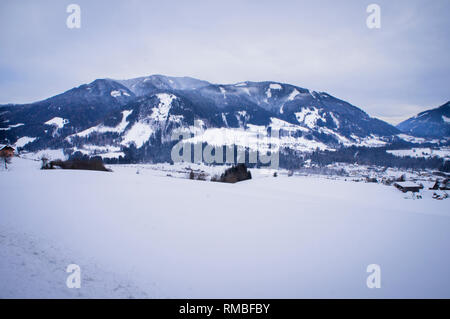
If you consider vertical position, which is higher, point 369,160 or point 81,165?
point 369,160

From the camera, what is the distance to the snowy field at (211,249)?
6.46 metres

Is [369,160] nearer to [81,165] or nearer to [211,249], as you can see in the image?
[81,165]

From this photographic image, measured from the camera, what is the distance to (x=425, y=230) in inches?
439

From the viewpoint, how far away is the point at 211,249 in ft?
27.9

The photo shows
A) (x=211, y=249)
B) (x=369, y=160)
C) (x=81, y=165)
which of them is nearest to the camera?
(x=211, y=249)

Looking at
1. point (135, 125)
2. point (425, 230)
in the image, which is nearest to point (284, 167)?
point (425, 230)

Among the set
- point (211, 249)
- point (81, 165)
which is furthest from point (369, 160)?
point (211, 249)

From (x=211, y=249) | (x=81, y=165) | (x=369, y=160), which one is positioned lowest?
(x=211, y=249)

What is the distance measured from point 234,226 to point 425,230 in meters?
11.1

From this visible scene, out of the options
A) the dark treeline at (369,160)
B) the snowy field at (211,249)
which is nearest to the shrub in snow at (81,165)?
the snowy field at (211,249)

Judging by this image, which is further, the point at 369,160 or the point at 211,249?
the point at 369,160

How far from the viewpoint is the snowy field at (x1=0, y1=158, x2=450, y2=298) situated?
6.46 m

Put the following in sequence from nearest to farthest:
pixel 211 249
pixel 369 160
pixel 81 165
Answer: pixel 211 249 → pixel 81 165 → pixel 369 160
